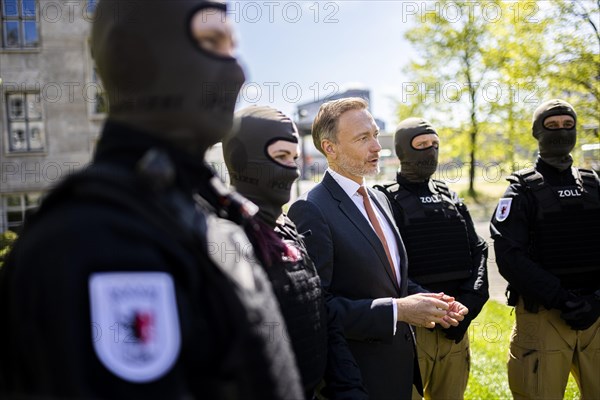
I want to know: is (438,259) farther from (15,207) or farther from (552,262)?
(15,207)

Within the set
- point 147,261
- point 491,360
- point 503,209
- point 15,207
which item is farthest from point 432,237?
point 15,207

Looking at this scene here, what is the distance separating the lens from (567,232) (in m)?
3.59

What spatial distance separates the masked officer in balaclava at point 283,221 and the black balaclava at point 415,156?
1.92 meters

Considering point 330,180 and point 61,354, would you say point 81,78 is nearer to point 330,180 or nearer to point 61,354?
point 330,180

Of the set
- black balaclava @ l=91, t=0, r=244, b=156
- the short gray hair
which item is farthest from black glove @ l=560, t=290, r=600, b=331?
black balaclava @ l=91, t=0, r=244, b=156

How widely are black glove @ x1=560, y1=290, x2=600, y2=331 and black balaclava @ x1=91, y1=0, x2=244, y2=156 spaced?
3167 millimetres

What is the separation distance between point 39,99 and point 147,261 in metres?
21.5

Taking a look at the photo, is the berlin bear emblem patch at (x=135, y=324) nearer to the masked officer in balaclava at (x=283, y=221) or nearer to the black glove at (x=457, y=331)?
the masked officer in balaclava at (x=283, y=221)

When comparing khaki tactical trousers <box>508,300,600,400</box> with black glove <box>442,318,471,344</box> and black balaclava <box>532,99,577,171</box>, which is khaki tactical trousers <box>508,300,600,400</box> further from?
black balaclava <box>532,99,577,171</box>

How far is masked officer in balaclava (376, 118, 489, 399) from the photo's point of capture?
3656 mm

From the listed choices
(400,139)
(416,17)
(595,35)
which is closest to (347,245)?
(400,139)

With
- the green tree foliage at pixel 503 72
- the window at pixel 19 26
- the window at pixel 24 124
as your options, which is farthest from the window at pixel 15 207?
the green tree foliage at pixel 503 72

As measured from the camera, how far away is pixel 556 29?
37.8 ft

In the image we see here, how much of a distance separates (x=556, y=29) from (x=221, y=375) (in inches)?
507
